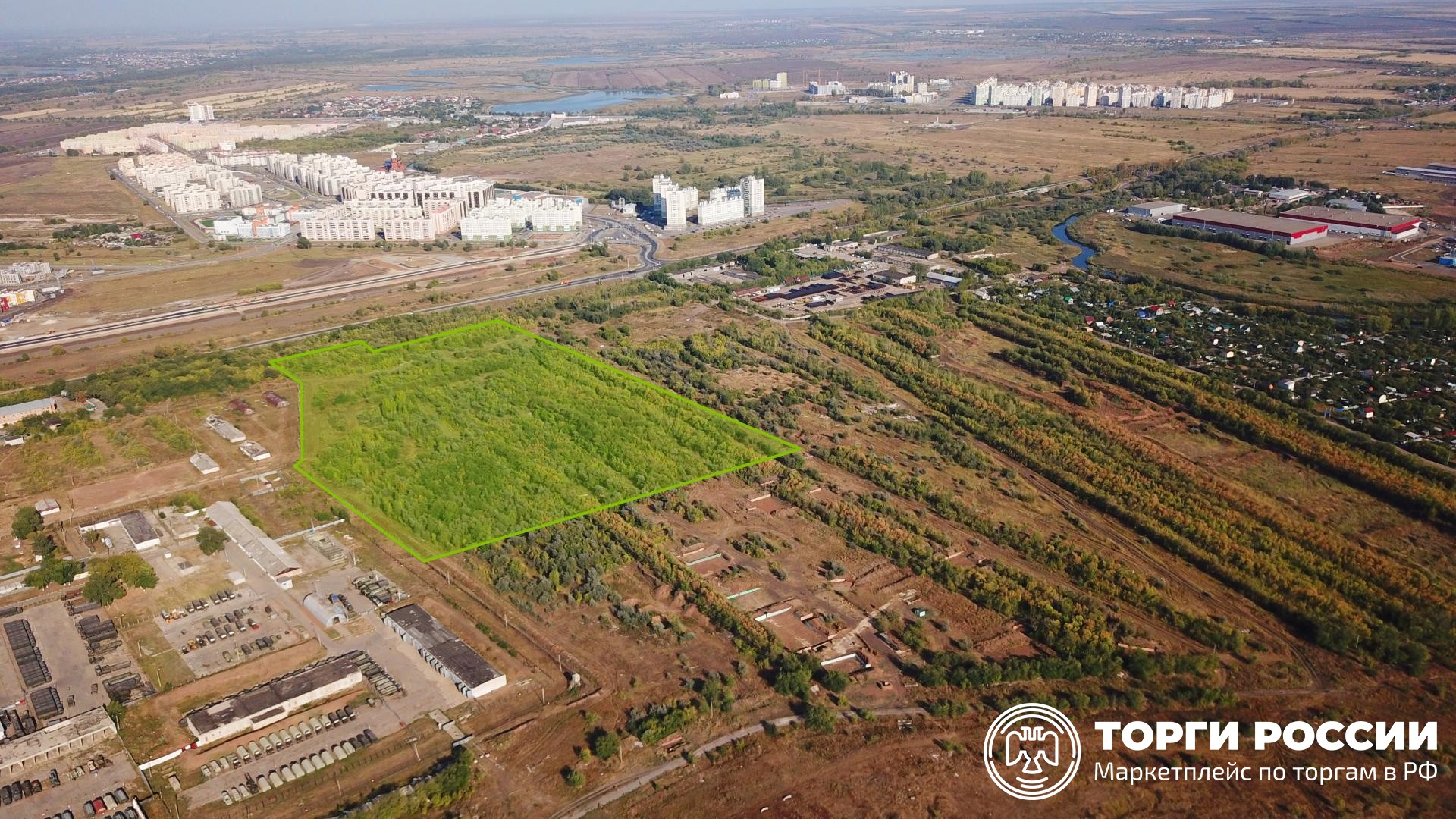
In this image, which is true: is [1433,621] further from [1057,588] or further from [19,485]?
[19,485]

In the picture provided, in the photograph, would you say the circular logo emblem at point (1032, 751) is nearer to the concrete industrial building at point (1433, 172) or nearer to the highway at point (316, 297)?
the highway at point (316, 297)

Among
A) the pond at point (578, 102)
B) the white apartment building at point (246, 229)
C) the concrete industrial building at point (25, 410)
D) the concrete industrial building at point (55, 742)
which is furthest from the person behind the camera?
the pond at point (578, 102)

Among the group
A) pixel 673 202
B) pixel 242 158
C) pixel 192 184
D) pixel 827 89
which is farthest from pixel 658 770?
pixel 827 89

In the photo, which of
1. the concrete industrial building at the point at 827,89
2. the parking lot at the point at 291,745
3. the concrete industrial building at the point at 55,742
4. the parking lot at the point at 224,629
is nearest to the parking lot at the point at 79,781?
the concrete industrial building at the point at 55,742

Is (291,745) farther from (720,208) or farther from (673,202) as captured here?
(720,208)

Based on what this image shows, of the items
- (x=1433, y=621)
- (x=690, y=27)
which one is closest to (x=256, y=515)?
(x=1433, y=621)
